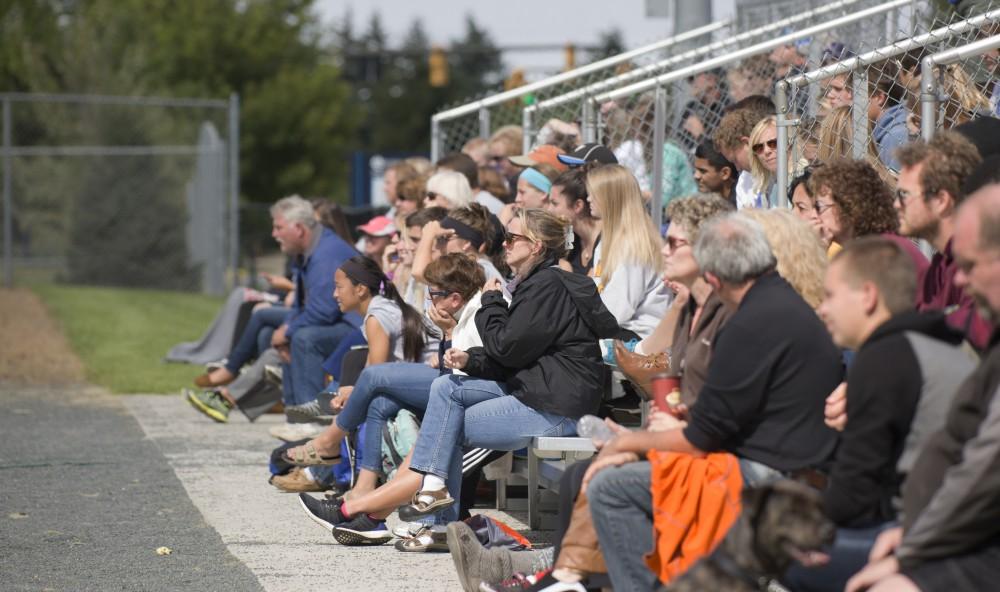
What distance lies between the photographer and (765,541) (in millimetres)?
3623

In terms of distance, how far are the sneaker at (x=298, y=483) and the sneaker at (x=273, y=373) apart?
2.40 m

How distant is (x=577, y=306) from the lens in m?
6.04

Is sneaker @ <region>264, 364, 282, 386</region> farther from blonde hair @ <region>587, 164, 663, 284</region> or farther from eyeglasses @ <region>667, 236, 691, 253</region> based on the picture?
eyeglasses @ <region>667, 236, 691, 253</region>

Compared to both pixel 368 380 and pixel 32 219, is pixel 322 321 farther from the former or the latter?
pixel 32 219

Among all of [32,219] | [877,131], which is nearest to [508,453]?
[877,131]

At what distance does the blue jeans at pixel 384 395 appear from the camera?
6.73m

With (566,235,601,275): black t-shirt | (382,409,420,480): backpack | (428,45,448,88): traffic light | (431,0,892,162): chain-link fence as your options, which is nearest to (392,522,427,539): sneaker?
(382,409,420,480): backpack

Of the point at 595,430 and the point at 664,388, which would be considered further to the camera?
the point at 595,430

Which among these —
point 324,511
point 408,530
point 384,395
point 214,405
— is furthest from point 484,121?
point 408,530

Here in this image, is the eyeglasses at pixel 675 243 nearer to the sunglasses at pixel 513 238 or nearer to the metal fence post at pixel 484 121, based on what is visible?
the sunglasses at pixel 513 238

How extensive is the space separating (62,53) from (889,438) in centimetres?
2508

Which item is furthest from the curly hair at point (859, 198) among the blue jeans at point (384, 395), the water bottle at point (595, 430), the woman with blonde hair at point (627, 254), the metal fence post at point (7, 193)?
the metal fence post at point (7, 193)

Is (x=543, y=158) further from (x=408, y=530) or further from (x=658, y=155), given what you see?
(x=408, y=530)

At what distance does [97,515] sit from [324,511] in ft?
3.91
